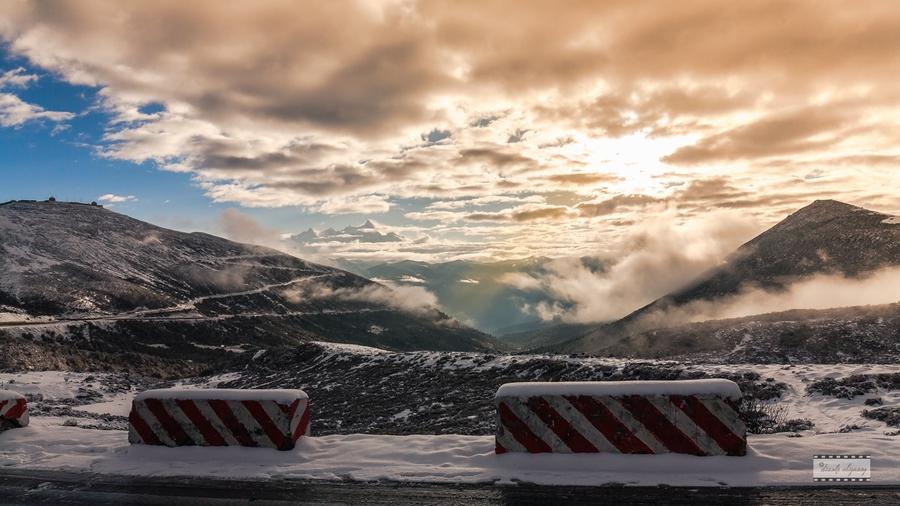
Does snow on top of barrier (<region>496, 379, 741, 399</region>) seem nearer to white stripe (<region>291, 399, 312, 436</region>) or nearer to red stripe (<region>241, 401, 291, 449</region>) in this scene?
white stripe (<region>291, 399, 312, 436</region>)

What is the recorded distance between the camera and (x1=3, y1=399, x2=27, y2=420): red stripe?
11852 mm

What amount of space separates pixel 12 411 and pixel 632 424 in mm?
13117

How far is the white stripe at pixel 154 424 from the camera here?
1035cm

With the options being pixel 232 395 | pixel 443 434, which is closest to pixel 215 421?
pixel 232 395

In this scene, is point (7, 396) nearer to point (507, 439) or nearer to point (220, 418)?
point (220, 418)

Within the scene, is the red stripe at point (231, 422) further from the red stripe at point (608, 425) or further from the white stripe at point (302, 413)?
the red stripe at point (608, 425)

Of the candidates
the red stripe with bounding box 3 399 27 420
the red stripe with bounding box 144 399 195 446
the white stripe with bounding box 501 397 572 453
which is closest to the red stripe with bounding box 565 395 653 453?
the white stripe with bounding box 501 397 572 453

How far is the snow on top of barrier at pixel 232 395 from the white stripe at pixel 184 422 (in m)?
0.15

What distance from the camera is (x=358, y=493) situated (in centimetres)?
776

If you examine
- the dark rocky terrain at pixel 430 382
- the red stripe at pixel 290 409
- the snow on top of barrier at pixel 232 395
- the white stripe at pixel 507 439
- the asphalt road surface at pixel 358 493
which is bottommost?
the dark rocky terrain at pixel 430 382

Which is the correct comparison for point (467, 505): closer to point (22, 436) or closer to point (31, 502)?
point (31, 502)

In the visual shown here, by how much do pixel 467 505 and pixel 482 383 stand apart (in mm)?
18483

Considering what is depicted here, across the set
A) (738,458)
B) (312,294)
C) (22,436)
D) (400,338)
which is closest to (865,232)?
(738,458)

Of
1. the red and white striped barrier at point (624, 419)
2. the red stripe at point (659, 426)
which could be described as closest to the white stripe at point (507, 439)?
the red and white striped barrier at point (624, 419)
